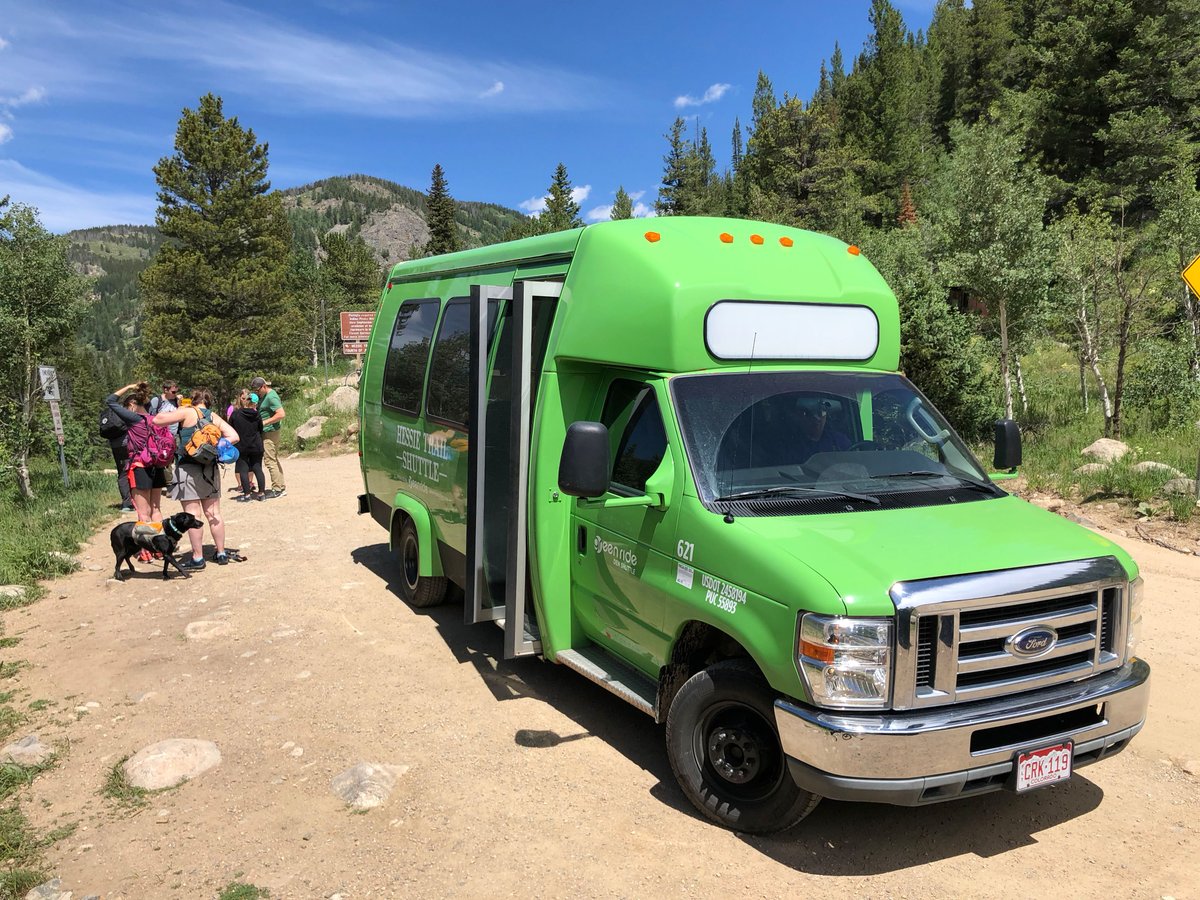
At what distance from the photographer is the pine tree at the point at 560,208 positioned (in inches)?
2071

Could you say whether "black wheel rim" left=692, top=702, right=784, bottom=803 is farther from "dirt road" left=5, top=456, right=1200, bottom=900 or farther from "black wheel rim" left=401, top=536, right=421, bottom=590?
"black wheel rim" left=401, top=536, right=421, bottom=590

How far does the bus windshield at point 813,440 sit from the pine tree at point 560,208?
163 ft

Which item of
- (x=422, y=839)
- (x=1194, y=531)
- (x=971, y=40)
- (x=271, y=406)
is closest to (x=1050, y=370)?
(x=1194, y=531)

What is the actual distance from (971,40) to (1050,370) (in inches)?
2247

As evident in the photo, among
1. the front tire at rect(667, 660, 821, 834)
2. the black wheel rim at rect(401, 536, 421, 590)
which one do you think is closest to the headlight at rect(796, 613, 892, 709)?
the front tire at rect(667, 660, 821, 834)

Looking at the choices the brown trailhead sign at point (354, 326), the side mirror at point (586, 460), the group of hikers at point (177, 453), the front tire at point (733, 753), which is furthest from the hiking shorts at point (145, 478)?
the brown trailhead sign at point (354, 326)

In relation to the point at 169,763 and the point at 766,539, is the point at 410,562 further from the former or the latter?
the point at 766,539

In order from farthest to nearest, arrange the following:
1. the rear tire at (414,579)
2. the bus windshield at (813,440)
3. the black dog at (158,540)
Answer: the black dog at (158,540) → the rear tire at (414,579) → the bus windshield at (813,440)

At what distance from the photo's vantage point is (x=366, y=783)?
4.13 m

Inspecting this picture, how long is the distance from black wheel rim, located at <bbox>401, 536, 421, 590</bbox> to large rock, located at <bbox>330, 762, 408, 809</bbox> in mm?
2787

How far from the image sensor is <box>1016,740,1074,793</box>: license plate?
3141mm

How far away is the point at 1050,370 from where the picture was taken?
23.3 metres

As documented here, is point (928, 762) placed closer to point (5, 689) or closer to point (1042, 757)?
point (1042, 757)

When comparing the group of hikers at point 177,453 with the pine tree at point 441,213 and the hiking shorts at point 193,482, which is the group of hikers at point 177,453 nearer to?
the hiking shorts at point 193,482
